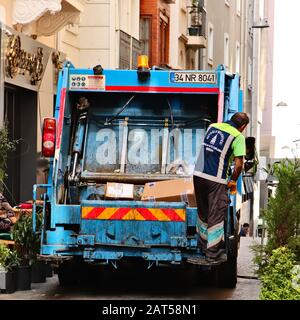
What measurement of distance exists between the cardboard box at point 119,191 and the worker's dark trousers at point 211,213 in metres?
0.97

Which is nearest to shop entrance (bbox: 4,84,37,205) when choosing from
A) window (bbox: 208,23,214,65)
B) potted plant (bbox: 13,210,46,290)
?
potted plant (bbox: 13,210,46,290)

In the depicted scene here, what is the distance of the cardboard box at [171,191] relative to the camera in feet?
41.0

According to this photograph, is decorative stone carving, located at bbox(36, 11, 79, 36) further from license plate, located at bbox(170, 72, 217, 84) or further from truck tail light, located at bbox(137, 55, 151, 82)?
license plate, located at bbox(170, 72, 217, 84)

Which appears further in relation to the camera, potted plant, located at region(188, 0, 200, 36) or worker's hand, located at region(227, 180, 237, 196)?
potted plant, located at region(188, 0, 200, 36)

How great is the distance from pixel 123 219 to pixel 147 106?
2066 millimetres

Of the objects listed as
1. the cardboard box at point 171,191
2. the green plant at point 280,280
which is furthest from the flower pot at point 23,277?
the green plant at point 280,280

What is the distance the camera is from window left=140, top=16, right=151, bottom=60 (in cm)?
3183

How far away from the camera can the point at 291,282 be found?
9.66m

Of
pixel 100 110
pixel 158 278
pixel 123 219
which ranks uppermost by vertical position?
pixel 100 110

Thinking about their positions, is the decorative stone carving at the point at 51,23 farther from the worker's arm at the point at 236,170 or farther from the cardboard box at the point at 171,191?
the worker's arm at the point at 236,170

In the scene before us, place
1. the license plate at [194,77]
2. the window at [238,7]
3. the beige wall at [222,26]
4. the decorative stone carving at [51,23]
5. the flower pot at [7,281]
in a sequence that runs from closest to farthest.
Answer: the flower pot at [7,281]
the license plate at [194,77]
the decorative stone carving at [51,23]
the beige wall at [222,26]
the window at [238,7]

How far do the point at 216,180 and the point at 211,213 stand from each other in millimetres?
350

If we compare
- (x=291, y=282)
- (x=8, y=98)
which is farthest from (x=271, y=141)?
(x=291, y=282)
